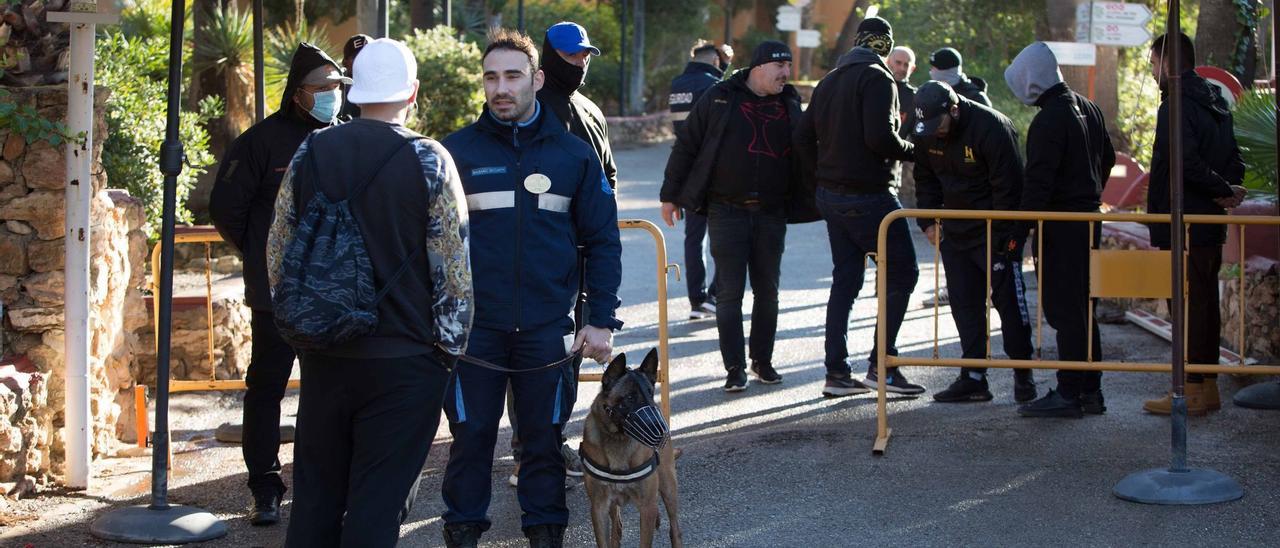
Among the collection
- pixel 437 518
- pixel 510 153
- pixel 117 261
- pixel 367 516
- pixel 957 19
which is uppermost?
pixel 957 19

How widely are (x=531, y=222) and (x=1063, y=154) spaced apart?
3.32 metres

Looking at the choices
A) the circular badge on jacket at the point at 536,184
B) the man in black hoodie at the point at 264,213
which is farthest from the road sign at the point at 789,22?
the circular badge on jacket at the point at 536,184

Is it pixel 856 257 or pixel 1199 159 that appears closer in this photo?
pixel 1199 159

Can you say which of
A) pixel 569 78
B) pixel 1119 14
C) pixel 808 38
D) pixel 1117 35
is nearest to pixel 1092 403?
pixel 569 78

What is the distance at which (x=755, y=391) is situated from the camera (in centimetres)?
846

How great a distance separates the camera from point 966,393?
7969 mm

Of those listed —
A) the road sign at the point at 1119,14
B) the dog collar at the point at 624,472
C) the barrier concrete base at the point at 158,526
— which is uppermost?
the road sign at the point at 1119,14

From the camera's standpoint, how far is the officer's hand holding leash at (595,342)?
5.01 metres

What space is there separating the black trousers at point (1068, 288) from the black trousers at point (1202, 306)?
1.70 ft

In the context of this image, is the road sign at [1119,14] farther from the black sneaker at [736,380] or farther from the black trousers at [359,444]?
the black trousers at [359,444]

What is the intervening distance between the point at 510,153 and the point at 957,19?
18022 millimetres

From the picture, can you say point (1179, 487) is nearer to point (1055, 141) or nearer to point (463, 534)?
point (1055, 141)

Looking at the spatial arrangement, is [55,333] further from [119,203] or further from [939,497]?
[939,497]

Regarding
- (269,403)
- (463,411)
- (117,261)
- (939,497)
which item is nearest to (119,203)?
(117,261)
